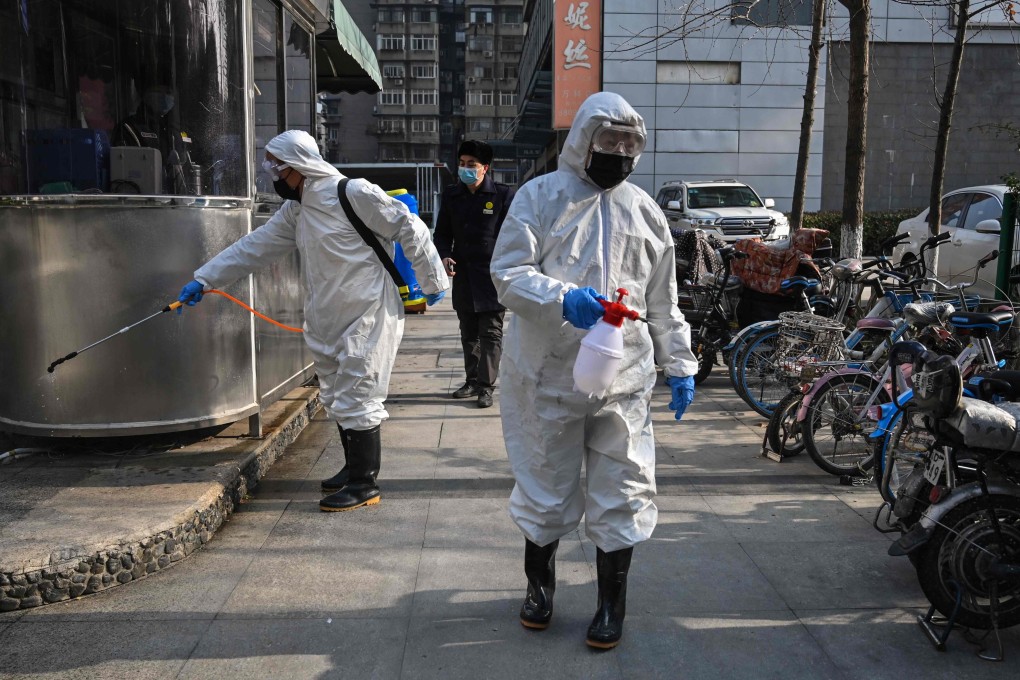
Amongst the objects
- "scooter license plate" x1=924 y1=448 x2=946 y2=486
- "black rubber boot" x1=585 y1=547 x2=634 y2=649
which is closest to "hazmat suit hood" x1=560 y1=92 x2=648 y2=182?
"black rubber boot" x1=585 y1=547 x2=634 y2=649

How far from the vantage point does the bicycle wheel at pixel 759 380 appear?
6648 mm

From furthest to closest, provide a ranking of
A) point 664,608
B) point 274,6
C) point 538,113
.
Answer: point 538,113
point 274,6
point 664,608

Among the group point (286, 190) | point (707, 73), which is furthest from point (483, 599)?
point (707, 73)

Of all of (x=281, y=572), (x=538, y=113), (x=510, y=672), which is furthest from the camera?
(x=538, y=113)

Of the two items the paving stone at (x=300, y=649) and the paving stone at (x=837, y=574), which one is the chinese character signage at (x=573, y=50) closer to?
the paving stone at (x=837, y=574)

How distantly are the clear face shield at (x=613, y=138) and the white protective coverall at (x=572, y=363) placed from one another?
25 millimetres

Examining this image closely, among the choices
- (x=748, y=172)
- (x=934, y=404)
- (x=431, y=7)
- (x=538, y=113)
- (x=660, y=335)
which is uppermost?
(x=431, y=7)

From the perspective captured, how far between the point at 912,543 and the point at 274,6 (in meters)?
5.54

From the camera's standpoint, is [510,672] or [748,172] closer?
[510,672]

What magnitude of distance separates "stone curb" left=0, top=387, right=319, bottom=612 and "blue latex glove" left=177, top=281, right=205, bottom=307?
3.11 ft

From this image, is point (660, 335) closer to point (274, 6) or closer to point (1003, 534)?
point (1003, 534)

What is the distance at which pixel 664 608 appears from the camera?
360 centimetres

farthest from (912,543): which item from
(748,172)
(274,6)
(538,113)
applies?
(538,113)

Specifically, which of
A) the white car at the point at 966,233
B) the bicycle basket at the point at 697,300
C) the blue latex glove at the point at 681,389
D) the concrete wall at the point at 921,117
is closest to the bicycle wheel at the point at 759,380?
the bicycle basket at the point at 697,300
